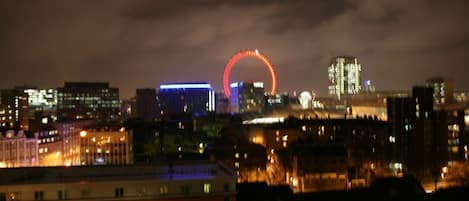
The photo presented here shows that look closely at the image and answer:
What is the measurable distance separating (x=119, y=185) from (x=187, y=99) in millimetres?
69507

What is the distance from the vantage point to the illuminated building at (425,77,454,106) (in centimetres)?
5875

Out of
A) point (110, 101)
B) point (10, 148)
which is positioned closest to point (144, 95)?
point (110, 101)

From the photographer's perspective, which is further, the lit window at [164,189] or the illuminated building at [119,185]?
the lit window at [164,189]

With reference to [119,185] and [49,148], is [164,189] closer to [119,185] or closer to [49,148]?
[119,185]

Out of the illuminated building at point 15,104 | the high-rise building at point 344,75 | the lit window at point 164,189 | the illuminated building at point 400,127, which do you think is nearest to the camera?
the lit window at point 164,189

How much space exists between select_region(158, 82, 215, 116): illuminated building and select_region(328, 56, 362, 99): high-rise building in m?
33.1

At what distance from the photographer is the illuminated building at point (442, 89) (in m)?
58.8

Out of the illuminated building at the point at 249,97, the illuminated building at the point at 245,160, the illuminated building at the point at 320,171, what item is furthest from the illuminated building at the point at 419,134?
the illuminated building at the point at 249,97

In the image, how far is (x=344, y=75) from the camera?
355 ft

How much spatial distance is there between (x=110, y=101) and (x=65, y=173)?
6368cm

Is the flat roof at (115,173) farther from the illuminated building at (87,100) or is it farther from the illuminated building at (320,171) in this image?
the illuminated building at (87,100)

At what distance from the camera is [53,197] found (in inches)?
455

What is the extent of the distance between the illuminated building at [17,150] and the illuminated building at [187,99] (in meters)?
43.8

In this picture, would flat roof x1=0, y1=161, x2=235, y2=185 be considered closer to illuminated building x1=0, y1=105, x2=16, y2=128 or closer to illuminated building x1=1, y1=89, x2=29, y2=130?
illuminated building x1=0, y1=105, x2=16, y2=128
